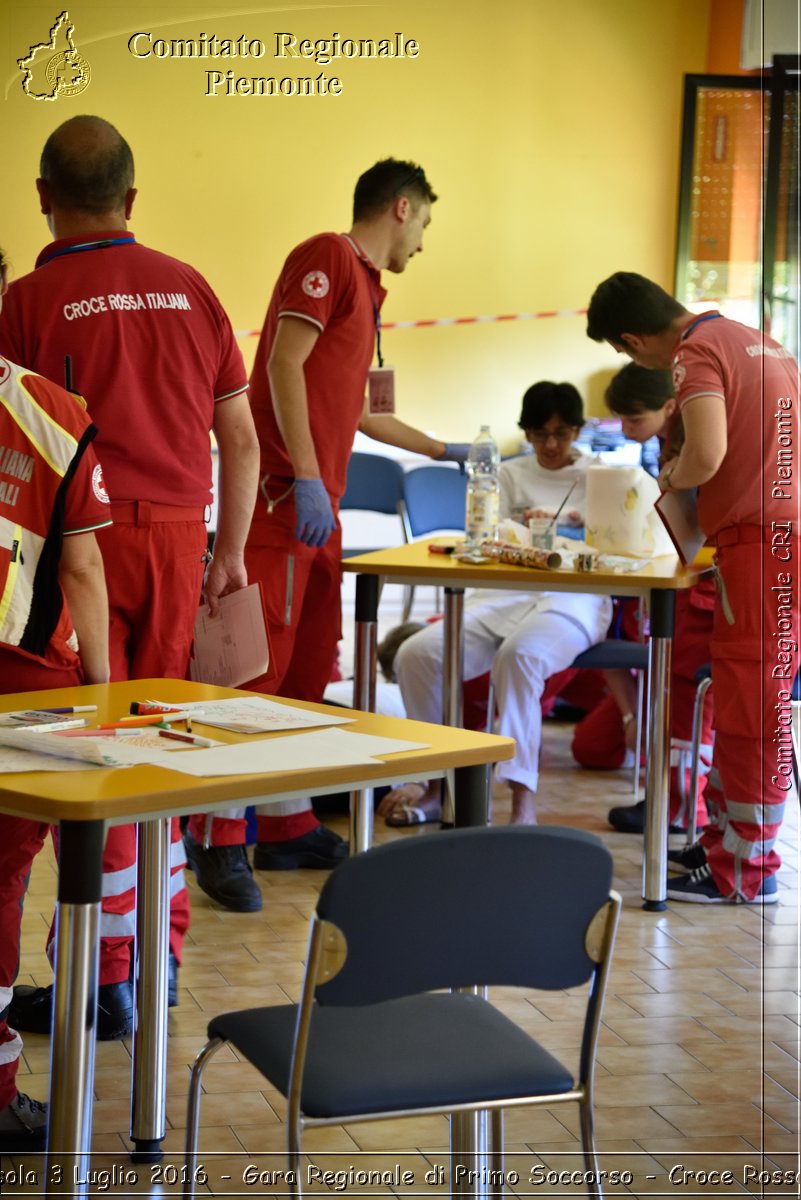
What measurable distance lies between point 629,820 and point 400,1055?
2.41 meters

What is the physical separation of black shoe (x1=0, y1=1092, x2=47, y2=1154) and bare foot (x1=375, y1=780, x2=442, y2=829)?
1921 millimetres

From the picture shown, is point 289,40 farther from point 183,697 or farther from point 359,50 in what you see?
point 183,697

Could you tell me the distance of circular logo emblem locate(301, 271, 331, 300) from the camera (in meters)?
3.20

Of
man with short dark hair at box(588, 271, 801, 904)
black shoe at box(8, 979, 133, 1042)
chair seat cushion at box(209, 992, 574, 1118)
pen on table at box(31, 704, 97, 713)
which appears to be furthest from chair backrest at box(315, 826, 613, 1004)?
man with short dark hair at box(588, 271, 801, 904)

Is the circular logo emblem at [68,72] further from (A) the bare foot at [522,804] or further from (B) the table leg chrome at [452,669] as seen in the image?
(A) the bare foot at [522,804]

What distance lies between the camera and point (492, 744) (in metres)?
1.64

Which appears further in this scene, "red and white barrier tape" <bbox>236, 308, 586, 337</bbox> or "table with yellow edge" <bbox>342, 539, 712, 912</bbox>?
"red and white barrier tape" <bbox>236, 308, 586, 337</bbox>

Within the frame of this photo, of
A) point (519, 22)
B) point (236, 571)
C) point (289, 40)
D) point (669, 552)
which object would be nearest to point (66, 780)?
point (236, 571)

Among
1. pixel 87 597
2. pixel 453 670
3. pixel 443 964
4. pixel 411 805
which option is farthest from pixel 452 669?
pixel 443 964

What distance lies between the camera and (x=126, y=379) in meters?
2.38

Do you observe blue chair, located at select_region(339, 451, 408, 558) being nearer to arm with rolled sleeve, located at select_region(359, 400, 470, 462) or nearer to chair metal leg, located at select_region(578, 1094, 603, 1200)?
arm with rolled sleeve, located at select_region(359, 400, 470, 462)

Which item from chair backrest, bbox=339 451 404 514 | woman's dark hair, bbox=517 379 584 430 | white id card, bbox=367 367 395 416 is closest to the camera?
white id card, bbox=367 367 395 416

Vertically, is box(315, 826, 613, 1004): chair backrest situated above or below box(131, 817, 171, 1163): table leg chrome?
above

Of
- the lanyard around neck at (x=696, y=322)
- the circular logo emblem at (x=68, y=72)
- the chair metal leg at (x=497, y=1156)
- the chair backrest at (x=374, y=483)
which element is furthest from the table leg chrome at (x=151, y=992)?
the chair backrest at (x=374, y=483)
